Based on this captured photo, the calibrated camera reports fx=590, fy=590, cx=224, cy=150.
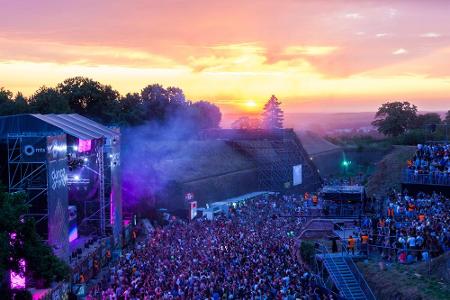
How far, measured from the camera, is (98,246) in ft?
84.4

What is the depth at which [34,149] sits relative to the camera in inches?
831

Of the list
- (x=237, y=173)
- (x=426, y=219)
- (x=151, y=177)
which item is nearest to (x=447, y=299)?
(x=426, y=219)

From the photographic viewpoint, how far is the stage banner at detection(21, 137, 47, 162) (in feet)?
69.2

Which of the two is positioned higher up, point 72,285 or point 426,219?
point 426,219

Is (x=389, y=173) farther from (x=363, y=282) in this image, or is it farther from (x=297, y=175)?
(x=363, y=282)

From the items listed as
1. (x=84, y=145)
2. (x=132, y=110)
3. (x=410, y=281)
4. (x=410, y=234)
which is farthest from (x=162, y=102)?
(x=410, y=281)

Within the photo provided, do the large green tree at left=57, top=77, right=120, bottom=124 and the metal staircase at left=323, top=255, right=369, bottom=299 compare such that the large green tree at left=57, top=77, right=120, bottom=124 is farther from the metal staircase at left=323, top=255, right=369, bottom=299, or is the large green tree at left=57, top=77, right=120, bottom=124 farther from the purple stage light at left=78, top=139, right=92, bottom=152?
the metal staircase at left=323, top=255, right=369, bottom=299

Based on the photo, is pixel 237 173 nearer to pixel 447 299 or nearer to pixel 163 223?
pixel 163 223

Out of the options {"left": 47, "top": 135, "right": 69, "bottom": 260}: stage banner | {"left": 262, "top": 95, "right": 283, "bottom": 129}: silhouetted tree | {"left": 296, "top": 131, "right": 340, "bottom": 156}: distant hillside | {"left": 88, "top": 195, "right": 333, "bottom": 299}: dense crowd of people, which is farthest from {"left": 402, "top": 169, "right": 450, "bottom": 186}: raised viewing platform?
{"left": 262, "top": 95, "right": 283, "bottom": 129}: silhouetted tree

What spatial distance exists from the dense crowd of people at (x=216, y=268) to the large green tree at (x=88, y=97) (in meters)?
31.2

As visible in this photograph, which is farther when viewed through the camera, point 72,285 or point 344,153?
point 344,153

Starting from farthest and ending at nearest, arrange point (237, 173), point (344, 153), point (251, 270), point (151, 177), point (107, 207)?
point (344, 153), point (237, 173), point (151, 177), point (107, 207), point (251, 270)

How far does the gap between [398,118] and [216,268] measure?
205ft

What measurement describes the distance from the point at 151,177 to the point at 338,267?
65.2 feet
